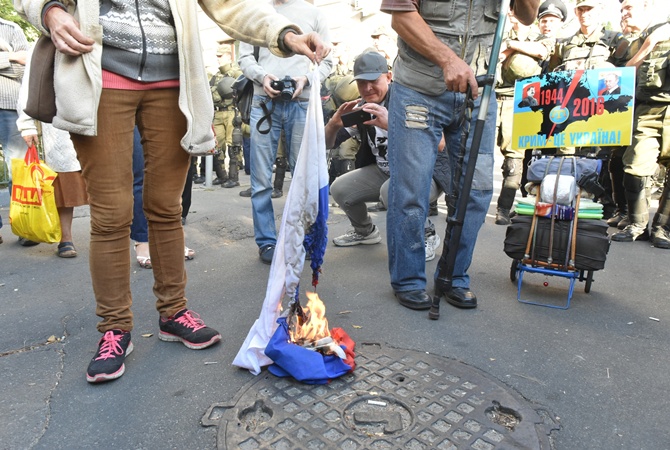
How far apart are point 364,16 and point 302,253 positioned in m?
17.4

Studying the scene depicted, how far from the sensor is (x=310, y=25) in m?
3.89

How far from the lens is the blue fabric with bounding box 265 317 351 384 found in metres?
2.03

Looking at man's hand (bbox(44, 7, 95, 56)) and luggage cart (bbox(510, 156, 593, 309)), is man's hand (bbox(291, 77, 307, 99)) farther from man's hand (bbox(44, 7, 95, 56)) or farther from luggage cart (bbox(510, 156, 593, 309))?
man's hand (bbox(44, 7, 95, 56))

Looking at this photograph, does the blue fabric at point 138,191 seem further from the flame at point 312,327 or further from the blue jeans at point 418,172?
the blue jeans at point 418,172

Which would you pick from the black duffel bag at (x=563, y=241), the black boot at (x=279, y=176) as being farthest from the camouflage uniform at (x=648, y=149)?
the black boot at (x=279, y=176)

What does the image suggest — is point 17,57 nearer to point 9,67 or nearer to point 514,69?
point 9,67

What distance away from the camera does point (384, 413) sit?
1869mm

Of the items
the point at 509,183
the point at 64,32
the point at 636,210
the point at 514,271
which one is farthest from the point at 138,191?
the point at 636,210

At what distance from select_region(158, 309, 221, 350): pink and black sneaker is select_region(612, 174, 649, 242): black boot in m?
3.88

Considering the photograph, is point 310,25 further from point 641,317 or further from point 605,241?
point 641,317

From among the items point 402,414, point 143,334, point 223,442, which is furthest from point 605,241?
point 143,334

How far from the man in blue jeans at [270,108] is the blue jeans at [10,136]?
2.23 metres

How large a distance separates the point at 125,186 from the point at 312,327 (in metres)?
1.01

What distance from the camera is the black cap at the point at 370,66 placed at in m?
3.50
